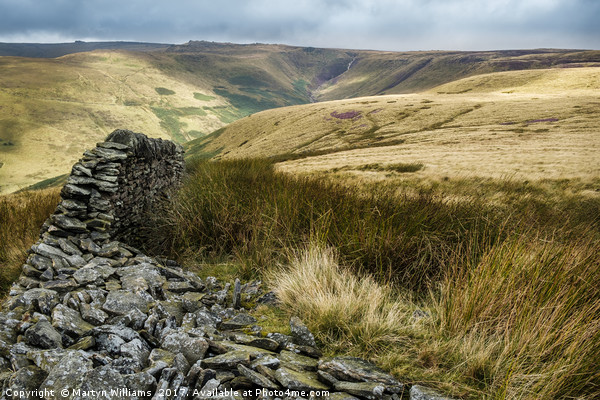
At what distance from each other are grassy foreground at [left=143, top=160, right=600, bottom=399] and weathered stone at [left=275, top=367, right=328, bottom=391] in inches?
19.4

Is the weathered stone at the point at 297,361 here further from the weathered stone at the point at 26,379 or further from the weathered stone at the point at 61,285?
the weathered stone at the point at 61,285

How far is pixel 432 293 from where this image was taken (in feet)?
12.4

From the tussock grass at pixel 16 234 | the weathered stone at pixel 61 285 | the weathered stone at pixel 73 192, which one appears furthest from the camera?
the weathered stone at pixel 73 192

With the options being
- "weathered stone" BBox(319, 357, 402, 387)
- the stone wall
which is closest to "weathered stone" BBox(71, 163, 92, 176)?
the stone wall

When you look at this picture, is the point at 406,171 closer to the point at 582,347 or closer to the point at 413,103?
the point at 582,347

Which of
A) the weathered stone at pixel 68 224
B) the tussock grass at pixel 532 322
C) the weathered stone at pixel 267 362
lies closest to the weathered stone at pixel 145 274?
the weathered stone at pixel 68 224

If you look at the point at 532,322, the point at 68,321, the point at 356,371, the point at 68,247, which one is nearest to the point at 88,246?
the point at 68,247

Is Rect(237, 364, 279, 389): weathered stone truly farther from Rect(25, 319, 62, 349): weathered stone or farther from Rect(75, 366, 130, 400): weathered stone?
Rect(25, 319, 62, 349): weathered stone

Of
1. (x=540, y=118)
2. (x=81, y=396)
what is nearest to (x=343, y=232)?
(x=81, y=396)

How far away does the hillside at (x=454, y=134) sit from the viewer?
2202 cm

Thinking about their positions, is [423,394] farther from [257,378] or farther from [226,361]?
[226,361]

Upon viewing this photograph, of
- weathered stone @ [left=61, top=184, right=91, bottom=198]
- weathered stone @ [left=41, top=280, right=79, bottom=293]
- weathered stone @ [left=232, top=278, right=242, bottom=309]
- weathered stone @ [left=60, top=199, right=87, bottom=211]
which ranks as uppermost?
weathered stone @ [left=61, top=184, right=91, bottom=198]

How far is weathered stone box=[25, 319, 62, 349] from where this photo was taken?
2.65 meters

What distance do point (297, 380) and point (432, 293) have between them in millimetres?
2144
